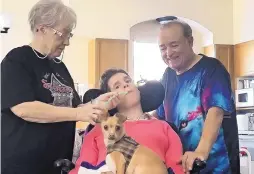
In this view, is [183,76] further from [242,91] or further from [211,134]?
[242,91]

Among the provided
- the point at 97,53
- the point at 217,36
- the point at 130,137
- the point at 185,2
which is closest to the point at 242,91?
the point at 217,36

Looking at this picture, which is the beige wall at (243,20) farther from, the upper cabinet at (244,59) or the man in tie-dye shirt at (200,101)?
the man in tie-dye shirt at (200,101)

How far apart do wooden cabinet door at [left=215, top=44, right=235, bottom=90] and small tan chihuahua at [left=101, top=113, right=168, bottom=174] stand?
4209 millimetres

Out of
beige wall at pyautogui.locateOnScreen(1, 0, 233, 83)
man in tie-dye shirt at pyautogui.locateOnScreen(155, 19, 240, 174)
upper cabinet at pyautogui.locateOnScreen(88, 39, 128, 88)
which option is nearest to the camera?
man in tie-dye shirt at pyautogui.locateOnScreen(155, 19, 240, 174)

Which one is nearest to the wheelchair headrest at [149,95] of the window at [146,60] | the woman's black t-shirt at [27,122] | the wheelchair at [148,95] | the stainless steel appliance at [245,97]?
the wheelchair at [148,95]

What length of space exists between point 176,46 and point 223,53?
3.95m

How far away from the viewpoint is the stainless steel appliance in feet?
16.1

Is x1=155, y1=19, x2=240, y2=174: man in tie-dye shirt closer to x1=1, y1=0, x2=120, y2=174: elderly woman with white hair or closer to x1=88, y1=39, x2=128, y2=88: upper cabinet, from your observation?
x1=1, y1=0, x2=120, y2=174: elderly woman with white hair

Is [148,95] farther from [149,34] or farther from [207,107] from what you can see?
[149,34]

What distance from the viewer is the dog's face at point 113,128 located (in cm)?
131

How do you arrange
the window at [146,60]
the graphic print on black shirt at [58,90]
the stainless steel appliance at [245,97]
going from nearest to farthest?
the graphic print on black shirt at [58,90] → the window at [146,60] → the stainless steel appliance at [245,97]

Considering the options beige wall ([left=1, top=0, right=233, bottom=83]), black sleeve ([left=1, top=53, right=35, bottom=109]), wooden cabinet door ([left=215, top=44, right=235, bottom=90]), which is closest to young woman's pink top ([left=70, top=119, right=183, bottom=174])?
black sleeve ([left=1, top=53, right=35, bottom=109])

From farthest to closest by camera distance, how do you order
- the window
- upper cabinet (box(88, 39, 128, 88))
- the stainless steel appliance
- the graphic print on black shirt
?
the stainless steel appliance
upper cabinet (box(88, 39, 128, 88))
the window
the graphic print on black shirt

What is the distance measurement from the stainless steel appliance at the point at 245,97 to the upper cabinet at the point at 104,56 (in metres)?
1.48
